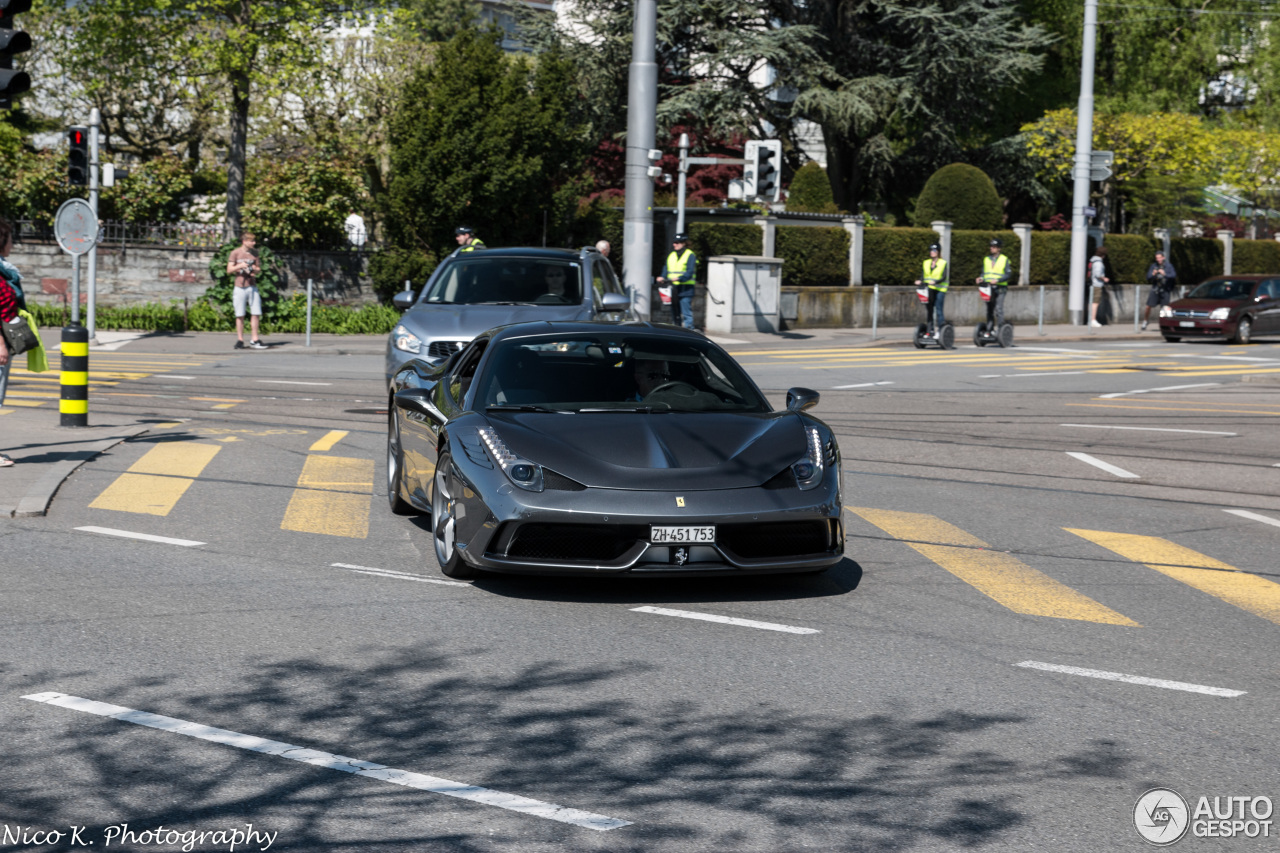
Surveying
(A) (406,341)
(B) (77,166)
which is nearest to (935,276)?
(B) (77,166)

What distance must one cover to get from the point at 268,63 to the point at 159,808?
29487mm

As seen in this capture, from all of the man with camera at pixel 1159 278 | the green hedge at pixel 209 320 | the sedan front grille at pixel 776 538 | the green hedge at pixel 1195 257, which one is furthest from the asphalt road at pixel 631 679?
the green hedge at pixel 1195 257

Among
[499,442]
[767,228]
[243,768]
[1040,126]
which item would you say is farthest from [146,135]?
[243,768]

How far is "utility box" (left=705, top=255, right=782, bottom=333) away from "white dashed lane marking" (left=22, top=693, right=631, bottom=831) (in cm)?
2649

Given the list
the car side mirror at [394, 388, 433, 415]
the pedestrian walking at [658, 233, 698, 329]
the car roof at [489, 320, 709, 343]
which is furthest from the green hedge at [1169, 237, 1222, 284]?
the car side mirror at [394, 388, 433, 415]

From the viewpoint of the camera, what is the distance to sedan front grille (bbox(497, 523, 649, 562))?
6.94 m

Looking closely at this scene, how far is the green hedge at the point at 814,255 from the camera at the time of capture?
34.8 meters

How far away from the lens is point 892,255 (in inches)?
1465

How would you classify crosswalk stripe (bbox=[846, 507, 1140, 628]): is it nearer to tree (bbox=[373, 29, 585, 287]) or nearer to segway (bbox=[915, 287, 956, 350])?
segway (bbox=[915, 287, 956, 350])

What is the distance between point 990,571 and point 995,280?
69.1 ft

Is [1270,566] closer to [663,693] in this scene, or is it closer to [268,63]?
[663,693]

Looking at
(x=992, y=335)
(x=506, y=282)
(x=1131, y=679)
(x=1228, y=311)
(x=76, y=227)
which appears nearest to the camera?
(x=1131, y=679)

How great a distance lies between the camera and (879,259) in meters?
37.0

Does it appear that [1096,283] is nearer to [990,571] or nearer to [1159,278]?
[1159,278]
